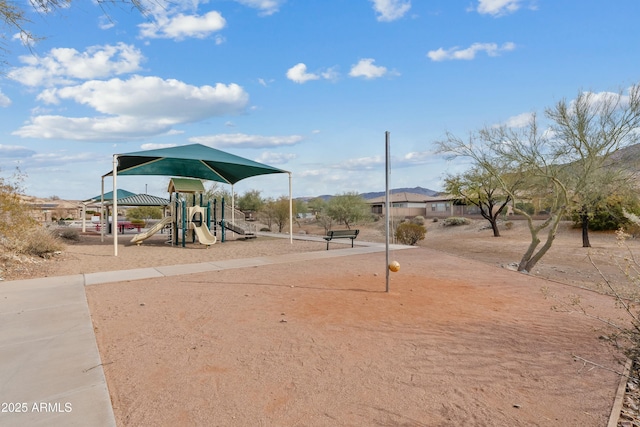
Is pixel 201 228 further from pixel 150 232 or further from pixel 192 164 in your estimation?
pixel 192 164

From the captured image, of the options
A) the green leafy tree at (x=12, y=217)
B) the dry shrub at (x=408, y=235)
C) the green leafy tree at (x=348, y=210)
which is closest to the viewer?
the green leafy tree at (x=12, y=217)

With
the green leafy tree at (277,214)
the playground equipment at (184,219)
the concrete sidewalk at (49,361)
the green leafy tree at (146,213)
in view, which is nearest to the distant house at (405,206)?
the green leafy tree at (277,214)

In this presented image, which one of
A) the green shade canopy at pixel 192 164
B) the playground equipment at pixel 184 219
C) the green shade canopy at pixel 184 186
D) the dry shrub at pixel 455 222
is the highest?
the green shade canopy at pixel 192 164

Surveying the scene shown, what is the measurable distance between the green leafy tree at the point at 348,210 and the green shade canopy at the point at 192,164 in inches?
802

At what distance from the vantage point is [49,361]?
391 centimetres

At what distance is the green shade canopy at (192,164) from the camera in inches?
627

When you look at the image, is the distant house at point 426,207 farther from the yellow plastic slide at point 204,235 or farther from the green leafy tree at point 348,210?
the yellow plastic slide at point 204,235

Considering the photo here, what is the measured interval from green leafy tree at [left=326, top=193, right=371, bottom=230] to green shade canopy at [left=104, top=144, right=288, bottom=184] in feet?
66.9

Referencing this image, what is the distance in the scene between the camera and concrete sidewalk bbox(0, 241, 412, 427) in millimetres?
2916

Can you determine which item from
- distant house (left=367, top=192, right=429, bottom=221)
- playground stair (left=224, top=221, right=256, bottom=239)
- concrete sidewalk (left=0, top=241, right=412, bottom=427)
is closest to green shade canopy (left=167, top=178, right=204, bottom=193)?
playground stair (left=224, top=221, right=256, bottom=239)

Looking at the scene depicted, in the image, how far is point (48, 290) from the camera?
295 inches

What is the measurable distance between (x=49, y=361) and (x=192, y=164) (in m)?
17.4

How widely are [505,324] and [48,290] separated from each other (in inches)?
337

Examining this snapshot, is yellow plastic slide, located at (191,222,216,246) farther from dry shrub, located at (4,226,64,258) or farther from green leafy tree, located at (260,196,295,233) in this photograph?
green leafy tree, located at (260,196,295,233)
